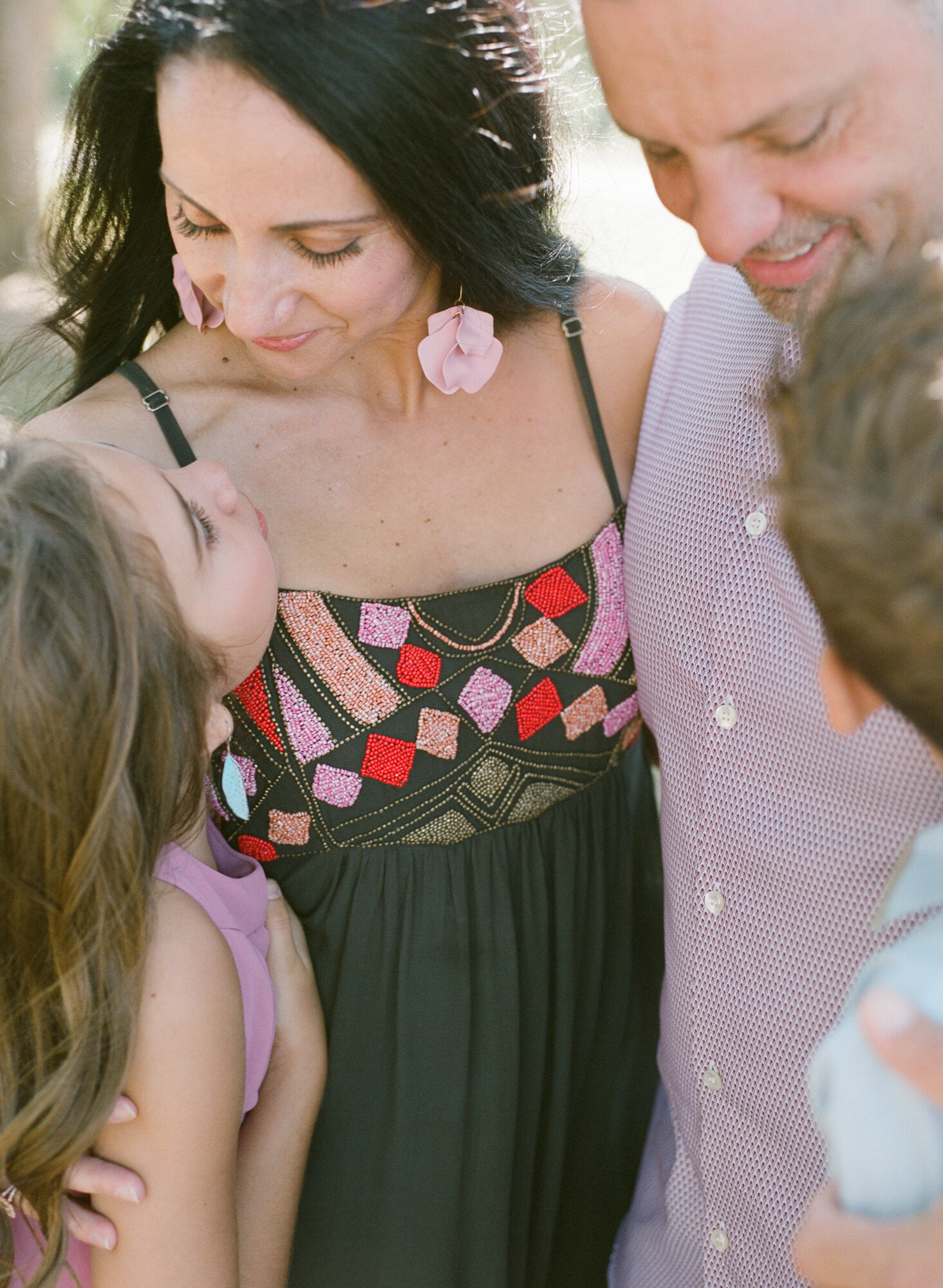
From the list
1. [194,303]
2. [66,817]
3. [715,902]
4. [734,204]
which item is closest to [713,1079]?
[715,902]

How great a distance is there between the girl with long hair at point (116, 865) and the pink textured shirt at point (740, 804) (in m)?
0.64

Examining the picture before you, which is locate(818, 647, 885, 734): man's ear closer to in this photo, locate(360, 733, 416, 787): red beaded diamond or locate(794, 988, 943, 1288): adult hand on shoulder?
locate(794, 988, 943, 1288): adult hand on shoulder

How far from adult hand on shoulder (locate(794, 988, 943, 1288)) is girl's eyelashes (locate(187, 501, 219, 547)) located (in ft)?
3.45

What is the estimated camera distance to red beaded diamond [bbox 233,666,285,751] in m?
1.79

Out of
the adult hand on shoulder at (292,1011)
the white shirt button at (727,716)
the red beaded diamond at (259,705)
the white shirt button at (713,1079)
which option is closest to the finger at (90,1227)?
→ the adult hand on shoulder at (292,1011)

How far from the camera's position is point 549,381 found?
198cm

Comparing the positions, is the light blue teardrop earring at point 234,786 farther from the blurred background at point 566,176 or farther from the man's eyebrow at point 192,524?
the blurred background at point 566,176

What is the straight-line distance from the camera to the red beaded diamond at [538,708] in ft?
6.12

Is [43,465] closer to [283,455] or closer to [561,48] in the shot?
[283,455]

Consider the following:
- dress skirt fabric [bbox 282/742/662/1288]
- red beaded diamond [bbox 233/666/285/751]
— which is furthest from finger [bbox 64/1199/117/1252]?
red beaded diamond [bbox 233/666/285/751]

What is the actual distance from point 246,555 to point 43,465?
0.97ft

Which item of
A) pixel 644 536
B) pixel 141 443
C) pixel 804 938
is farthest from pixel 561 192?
pixel 804 938

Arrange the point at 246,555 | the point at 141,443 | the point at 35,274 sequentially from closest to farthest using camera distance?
1. the point at 246,555
2. the point at 141,443
3. the point at 35,274

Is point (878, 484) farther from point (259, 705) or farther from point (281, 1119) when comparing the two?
point (281, 1119)
